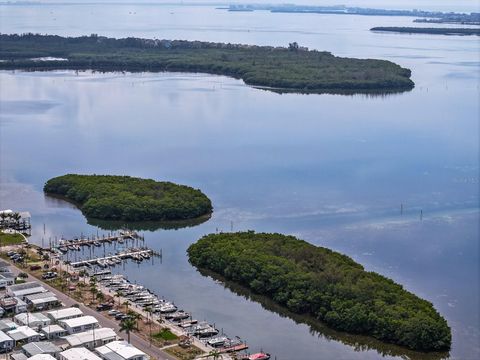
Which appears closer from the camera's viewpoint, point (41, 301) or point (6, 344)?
point (6, 344)

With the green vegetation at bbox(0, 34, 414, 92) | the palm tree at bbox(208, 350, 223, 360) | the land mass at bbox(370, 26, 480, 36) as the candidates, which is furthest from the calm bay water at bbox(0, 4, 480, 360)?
the land mass at bbox(370, 26, 480, 36)

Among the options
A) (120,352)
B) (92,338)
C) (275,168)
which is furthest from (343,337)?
(275,168)

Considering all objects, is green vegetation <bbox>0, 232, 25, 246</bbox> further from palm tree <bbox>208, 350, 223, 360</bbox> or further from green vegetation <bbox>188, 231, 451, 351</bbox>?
palm tree <bbox>208, 350, 223, 360</bbox>

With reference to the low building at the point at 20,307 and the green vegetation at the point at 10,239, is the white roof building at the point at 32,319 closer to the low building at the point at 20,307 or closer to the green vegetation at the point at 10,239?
the low building at the point at 20,307

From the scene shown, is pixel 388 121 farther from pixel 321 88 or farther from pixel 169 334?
pixel 169 334

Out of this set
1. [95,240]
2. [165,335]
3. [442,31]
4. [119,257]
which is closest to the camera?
[165,335]

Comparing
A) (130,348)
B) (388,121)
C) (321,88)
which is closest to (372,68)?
(321,88)

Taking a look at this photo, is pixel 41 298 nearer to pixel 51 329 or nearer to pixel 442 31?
pixel 51 329
